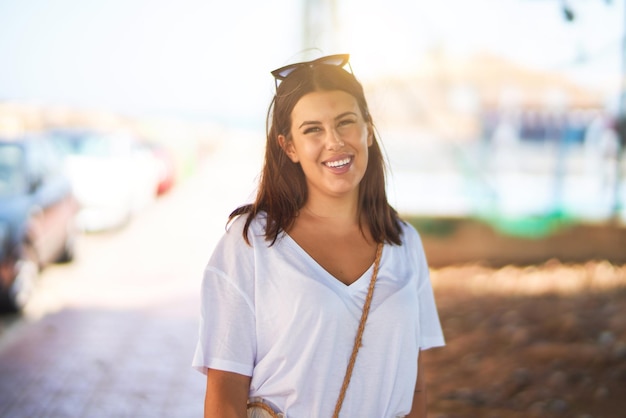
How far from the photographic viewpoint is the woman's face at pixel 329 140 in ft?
7.36

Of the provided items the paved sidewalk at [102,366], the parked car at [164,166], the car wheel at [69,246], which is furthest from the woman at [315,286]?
the parked car at [164,166]

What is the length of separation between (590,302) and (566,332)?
144 centimetres

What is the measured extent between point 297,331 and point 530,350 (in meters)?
4.39

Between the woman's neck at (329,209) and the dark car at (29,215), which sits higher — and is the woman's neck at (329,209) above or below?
above

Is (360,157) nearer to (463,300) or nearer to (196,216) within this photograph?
(463,300)

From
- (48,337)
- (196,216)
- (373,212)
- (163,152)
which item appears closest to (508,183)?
(196,216)

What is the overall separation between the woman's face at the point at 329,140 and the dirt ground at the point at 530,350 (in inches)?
117

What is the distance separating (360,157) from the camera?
7.53ft

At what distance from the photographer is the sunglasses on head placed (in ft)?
7.46

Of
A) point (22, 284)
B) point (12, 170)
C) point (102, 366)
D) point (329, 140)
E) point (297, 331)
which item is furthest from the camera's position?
point (12, 170)

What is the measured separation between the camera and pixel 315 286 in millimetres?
2023

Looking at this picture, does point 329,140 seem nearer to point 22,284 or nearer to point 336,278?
point 336,278

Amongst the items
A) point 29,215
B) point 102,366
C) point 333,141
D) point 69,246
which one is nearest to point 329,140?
point 333,141

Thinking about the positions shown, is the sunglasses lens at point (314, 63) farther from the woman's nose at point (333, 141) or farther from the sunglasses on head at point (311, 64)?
the woman's nose at point (333, 141)
